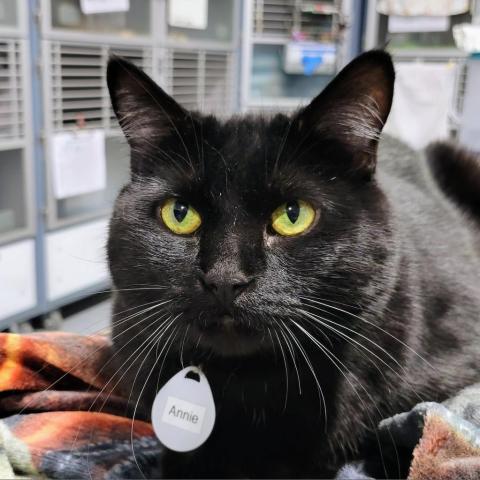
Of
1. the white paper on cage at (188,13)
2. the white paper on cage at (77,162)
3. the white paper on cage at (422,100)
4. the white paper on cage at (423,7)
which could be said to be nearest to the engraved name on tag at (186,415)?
the white paper on cage at (77,162)

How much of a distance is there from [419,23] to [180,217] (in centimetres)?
189

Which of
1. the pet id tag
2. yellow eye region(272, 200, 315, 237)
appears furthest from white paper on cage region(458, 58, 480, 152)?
the pet id tag

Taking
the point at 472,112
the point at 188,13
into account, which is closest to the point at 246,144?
the point at 472,112

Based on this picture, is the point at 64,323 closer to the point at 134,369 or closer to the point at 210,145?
the point at 134,369

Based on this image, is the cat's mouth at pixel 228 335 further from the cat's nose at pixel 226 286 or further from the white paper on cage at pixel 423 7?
the white paper on cage at pixel 423 7

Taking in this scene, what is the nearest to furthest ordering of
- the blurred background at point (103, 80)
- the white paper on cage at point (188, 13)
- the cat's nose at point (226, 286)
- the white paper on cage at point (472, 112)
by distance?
1. the cat's nose at point (226, 286)
2. the white paper on cage at point (472, 112)
3. the blurred background at point (103, 80)
4. the white paper on cage at point (188, 13)

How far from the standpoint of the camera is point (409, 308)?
73 cm

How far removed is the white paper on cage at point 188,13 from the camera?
2.08 m

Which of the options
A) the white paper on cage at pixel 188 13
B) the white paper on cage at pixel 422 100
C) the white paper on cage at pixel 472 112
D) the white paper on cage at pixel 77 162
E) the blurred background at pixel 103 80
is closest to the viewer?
the white paper on cage at pixel 472 112

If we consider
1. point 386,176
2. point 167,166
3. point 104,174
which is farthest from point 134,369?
point 104,174

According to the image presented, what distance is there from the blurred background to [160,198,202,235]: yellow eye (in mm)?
631

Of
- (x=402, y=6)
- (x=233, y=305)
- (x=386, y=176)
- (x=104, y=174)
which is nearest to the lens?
(x=233, y=305)

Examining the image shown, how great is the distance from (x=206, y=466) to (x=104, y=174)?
1.46 m

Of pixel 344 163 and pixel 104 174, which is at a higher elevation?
pixel 344 163
